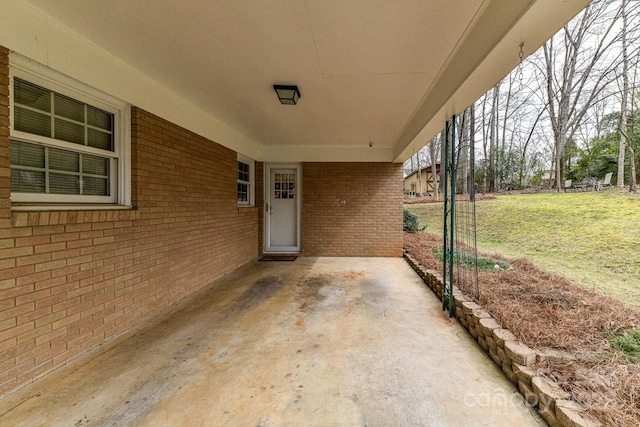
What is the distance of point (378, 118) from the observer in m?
4.20

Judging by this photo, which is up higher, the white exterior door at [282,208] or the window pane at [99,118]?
the window pane at [99,118]

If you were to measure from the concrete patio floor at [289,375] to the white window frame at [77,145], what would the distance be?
136cm

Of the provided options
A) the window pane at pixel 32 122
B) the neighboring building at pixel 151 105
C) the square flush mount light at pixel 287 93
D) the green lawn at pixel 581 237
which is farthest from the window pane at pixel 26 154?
the green lawn at pixel 581 237

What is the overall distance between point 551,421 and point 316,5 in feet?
9.67

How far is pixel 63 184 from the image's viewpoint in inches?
89.3

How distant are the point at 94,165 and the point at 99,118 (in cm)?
47

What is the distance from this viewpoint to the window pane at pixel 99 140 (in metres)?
2.49

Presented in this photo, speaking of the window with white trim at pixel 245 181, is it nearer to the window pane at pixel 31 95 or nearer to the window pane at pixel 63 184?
the window pane at pixel 63 184

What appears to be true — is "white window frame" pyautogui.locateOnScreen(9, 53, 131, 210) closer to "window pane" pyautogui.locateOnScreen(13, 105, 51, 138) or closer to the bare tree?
"window pane" pyautogui.locateOnScreen(13, 105, 51, 138)

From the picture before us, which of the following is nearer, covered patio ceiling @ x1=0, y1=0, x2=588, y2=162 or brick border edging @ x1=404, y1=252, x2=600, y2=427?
brick border edging @ x1=404, y1=252, x2=600, y2=427

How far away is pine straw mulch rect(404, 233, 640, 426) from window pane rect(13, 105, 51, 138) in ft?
13.3

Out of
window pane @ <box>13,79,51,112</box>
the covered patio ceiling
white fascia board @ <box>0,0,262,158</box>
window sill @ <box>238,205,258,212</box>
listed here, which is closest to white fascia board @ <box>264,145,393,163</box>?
window sill @ <box>238,205,258,212</box>

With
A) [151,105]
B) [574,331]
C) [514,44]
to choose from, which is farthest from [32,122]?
[574,331]

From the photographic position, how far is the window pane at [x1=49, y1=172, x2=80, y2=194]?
2.19 metres
